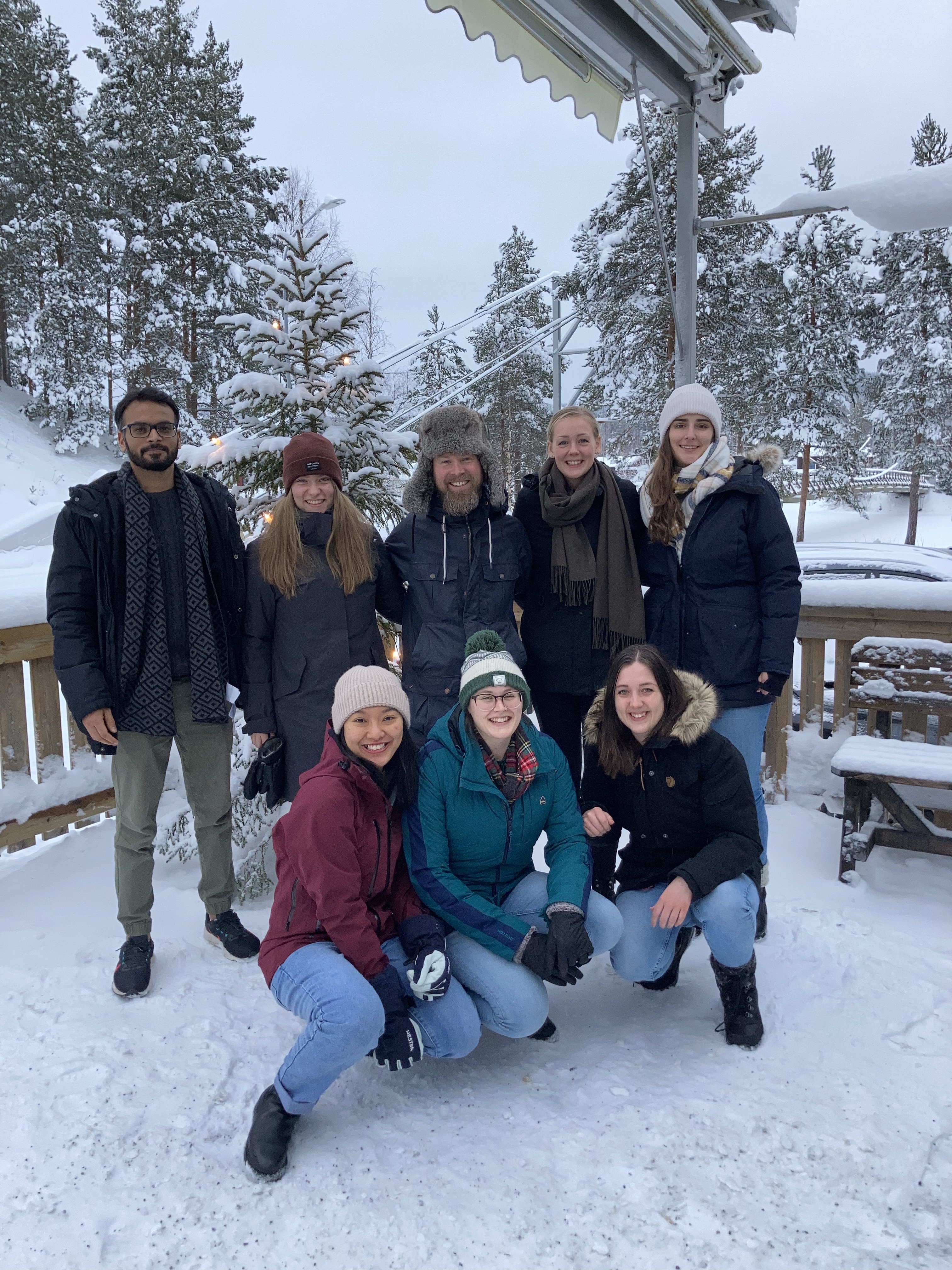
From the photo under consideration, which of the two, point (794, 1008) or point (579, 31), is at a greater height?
point (579, 31)

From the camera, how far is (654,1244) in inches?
75.2

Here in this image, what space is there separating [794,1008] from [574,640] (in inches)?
60.7

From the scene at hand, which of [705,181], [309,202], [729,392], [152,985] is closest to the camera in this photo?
[152,985]

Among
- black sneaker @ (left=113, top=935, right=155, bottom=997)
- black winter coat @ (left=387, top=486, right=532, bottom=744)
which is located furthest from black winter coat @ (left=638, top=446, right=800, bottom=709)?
black sneaker @ (left=113, top=935, right=155, bottom=997)

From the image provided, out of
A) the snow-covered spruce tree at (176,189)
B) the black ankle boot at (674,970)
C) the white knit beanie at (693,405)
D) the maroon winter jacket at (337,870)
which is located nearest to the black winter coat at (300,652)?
the maroon winter jacket at (337,870)

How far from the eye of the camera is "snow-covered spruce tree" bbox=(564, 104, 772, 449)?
15656 millimetres

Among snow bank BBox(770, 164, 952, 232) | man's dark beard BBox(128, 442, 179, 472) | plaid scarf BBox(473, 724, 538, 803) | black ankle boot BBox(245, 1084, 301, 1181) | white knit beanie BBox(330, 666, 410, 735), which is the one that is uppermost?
snow bank BBox(770, 164, 952, 232)

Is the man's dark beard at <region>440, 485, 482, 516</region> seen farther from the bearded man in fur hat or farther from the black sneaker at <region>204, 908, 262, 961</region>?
the black sneaker at <region>204, 908, 262, 961</region>

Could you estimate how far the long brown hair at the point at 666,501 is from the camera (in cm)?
316

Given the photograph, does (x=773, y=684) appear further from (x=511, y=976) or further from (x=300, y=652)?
(x=300, y=652)

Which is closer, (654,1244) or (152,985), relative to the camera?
(654,1244)

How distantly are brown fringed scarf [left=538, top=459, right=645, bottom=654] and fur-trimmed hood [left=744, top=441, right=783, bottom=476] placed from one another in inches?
21.1

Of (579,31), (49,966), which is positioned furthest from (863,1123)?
(579,31)

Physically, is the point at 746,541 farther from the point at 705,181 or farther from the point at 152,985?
the point at 705,181
